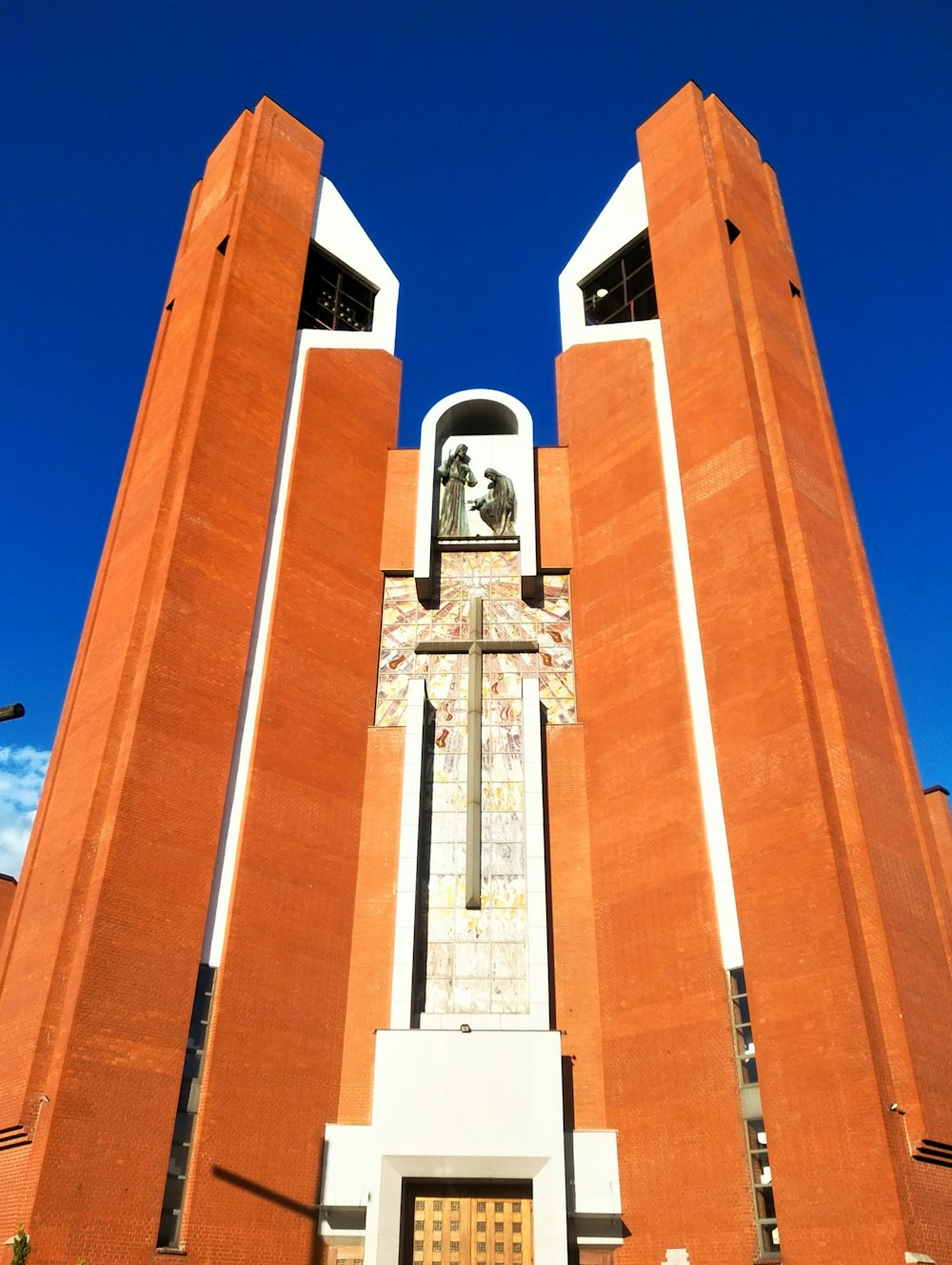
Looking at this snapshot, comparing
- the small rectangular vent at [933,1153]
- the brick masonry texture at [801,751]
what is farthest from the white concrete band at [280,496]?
the small rectangular vent at [933,1153]

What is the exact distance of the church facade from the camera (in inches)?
475

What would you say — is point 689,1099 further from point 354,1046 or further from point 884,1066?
point 354,1046

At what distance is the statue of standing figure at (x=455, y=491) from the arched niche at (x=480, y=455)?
0.17 meters

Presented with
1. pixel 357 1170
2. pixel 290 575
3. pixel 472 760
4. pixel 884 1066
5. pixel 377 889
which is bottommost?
pixel 357 1170

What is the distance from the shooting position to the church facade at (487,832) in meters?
12.1

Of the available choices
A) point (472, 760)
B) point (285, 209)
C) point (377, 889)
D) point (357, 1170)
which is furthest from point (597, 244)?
point (357, 1170)

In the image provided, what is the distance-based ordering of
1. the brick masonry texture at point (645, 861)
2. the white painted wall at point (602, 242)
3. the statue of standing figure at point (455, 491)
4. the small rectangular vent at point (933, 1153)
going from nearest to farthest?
the small rectangular vent at point (933, 1153), the brick masonry texture at point (645, 861), the statue of standing figure at point (455, 491), the white painted wall at point (602, 242)

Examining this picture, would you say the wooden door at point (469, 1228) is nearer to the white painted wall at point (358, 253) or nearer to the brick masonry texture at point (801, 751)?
the brick masonry texture at point (801, 751)

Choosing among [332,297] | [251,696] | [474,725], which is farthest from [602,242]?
[251,696]

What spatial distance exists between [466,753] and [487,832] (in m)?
1.32

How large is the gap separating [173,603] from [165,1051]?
586 cm

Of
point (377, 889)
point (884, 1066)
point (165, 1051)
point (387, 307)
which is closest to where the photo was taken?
point (884, 1066)

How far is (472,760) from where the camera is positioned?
1611 centimetres

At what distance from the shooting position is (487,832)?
16.0 metres
